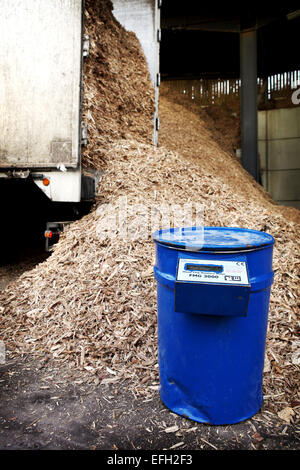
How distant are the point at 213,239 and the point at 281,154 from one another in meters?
Answer: 11.4

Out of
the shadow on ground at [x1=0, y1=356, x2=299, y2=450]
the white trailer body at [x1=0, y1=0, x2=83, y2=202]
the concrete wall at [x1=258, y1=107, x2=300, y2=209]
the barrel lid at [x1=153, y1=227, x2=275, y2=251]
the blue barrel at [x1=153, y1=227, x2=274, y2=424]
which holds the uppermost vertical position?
the concrete wall at [x1=258, y1=107, x2=300, y2=209]

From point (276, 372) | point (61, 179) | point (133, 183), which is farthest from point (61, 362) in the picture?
point (133, 183)

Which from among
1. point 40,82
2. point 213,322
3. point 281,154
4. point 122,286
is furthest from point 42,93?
point 281,154

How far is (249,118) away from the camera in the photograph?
1062 cm

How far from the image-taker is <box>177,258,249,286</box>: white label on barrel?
1.88 metres

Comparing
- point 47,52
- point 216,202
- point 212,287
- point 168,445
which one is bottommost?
point 168,445

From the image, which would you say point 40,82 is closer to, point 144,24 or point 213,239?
point 213,239

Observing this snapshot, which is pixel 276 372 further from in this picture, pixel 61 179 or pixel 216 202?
pixel 61 179

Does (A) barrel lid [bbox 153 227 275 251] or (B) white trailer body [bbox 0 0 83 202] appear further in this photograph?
(B) white trailer body [bbox 0 0 83 202]

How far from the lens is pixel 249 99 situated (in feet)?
34.5

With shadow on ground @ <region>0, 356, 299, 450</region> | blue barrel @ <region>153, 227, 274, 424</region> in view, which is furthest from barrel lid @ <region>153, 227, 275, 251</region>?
shadow on ground @ <region>0, 356, 299, 450</region>

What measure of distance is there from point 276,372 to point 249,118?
9.51 meters

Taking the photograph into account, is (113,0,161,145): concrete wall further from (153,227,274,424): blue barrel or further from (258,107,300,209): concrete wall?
(258,107,300,209): concrete wall

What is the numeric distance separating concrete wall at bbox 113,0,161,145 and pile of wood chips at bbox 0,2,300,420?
1.62 meters
